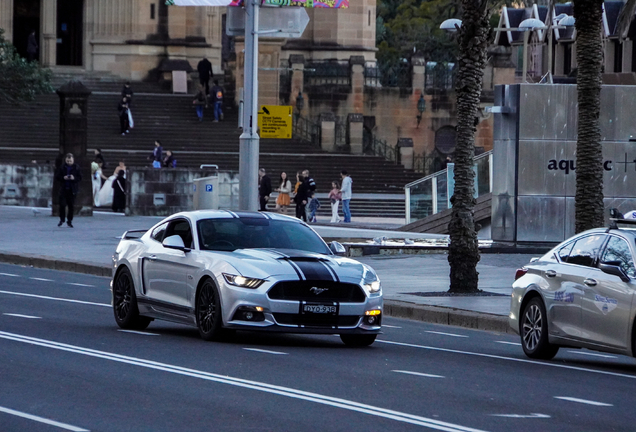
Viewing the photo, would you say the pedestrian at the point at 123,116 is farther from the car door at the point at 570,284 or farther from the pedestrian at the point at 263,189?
the car door at the point at 570,284

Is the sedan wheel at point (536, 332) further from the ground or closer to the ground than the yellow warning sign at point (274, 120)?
closer to the ground

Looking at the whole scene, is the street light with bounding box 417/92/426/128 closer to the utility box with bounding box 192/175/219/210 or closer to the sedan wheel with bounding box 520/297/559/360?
the utility box with bounding box 192/175/219/210

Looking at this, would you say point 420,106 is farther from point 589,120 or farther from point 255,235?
point 255,235

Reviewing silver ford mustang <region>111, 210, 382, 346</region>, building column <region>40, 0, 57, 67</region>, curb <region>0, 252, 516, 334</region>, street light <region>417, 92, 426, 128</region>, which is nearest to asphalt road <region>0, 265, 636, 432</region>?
silver ford mustang <region>111, 210, 382, 346</region>

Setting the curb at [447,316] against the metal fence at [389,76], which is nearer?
the curb at [447,316]

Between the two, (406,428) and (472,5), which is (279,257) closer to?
(406,428)

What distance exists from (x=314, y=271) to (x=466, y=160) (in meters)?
7.12

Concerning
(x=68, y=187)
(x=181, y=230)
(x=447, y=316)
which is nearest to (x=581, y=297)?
(x=181, y=230)

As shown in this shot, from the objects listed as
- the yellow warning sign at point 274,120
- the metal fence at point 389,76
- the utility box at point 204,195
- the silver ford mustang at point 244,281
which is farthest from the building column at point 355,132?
the silver ford mustang at point 244,281

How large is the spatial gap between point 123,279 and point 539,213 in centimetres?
1436

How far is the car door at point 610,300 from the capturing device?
40.0 feet

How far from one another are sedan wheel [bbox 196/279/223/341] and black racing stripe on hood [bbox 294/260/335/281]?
2.80 feet

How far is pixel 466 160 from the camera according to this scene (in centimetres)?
1981

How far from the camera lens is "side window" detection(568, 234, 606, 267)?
42.8 ft
